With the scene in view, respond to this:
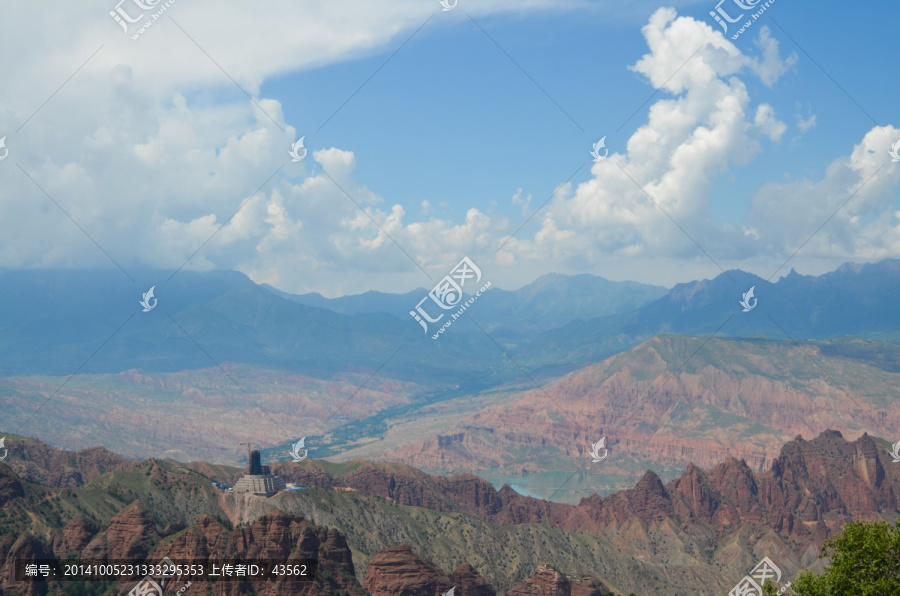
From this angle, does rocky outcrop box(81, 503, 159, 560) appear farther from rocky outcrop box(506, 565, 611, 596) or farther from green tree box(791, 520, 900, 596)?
green tree box(791, 520, 900, 596)

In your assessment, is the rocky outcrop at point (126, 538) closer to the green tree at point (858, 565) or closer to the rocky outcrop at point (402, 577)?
the rocky outcrop at point (402, 577)

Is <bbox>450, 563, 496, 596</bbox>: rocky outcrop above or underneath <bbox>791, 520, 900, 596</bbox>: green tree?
above

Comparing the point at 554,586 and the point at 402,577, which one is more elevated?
the point at 402,577

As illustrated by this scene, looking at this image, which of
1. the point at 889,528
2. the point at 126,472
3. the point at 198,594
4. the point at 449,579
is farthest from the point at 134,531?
the point at 889,528

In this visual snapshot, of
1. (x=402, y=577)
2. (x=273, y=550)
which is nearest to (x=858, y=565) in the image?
(x=273, y=550)

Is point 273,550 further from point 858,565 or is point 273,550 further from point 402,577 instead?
point 858,565

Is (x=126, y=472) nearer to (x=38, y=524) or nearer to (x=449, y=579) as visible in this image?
(x=38, y=524)

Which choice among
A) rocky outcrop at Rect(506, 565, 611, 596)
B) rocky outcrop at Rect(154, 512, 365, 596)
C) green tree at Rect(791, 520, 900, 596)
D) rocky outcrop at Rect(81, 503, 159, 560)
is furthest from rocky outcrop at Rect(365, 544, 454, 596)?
green tree at Rect(791, 520, 900, 596)

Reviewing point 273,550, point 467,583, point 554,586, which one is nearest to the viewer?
point 273,550

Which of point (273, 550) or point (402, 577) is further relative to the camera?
point (402, 577)
